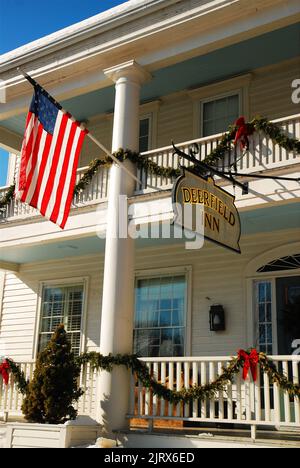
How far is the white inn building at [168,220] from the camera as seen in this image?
9211 mm

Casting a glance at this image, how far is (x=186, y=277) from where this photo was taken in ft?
40.1

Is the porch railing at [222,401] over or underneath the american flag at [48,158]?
underneath

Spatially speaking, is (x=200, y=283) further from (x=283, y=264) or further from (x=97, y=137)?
(x=97, y=137)

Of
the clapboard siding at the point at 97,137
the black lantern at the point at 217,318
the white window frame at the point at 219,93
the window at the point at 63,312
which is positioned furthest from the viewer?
the clapboard siding at the point at 97,137

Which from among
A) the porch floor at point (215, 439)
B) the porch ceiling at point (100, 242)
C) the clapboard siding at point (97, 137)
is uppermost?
the clapboard siding at point (97, 137)

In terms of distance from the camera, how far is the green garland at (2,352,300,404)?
807cm

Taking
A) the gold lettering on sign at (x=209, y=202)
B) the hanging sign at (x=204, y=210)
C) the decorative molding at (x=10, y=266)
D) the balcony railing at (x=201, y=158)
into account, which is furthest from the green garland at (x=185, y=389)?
the decorative molding at (x=10, y=266)

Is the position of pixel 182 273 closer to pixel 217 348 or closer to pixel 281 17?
pixel 217 348

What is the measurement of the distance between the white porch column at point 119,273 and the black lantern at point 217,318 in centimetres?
237

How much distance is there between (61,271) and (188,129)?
4.77 metres

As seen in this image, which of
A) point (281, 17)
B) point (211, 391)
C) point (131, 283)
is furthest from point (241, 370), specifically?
point (281, 17)

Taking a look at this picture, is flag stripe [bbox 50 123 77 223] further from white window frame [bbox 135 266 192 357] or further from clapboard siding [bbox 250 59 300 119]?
clapboard siding [bbox 250 59 300 119]

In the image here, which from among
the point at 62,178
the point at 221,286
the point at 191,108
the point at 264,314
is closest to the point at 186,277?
the point at 221,286

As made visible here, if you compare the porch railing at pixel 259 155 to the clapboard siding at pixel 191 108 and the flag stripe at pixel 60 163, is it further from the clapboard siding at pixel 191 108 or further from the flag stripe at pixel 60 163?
the clapboard siding at pixel 191 108
